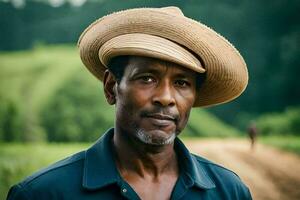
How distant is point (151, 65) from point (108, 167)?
16.7 inches

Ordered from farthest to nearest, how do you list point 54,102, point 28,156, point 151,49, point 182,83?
point 54,102 < point 28,156 < point 182,83 < point 151,49

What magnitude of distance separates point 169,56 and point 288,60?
498 cm

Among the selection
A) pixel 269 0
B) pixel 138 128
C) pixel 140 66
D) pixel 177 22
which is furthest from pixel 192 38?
pixel 269 0

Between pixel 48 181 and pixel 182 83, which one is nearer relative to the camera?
pixel 48 181

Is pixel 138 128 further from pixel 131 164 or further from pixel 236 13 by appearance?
pixel 236 13

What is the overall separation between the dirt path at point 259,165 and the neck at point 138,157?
370 centimetres

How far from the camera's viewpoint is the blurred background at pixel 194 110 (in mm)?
5820

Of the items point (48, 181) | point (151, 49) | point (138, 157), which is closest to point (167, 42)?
point (151, 49)

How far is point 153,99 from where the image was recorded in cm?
186

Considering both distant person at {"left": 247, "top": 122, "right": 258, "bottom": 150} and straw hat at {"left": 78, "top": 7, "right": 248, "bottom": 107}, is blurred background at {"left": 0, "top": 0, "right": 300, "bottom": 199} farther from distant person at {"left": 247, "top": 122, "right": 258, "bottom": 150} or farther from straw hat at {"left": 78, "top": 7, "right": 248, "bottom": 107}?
straw hat at {"left": 78, "top": 7, "right": 248, "bottom": 107}

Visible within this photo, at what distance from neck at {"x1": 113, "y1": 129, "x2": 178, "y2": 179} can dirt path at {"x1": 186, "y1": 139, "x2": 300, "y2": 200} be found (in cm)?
370

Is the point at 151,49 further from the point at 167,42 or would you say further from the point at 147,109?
the point at 147,109

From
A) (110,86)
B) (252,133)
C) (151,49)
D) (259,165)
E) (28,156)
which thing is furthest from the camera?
(252,133)

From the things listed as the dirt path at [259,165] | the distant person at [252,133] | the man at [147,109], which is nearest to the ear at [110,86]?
the man at [147,109]
